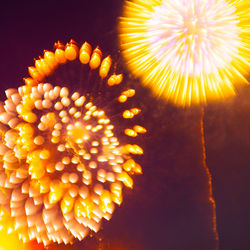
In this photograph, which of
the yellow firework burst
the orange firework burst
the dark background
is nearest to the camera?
the yellow firework burst

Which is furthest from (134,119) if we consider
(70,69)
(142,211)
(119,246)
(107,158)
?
(119,246)

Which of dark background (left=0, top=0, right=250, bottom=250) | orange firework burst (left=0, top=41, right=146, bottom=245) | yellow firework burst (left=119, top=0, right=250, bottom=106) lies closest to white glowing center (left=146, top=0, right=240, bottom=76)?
yellow firework burst (left=119, top=0, right=250, bottom=106)

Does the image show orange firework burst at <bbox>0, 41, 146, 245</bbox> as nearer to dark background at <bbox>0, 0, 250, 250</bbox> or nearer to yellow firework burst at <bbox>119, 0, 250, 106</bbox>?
dark background at <bbox>0, 0, 250, 250</bbox>

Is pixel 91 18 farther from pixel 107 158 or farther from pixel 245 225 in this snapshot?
pixel 245 225

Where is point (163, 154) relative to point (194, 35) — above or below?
below

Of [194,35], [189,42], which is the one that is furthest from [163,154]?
[194,35]

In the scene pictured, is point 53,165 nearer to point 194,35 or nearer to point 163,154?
point 163,154

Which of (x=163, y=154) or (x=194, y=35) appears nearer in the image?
(x=194, y=35)

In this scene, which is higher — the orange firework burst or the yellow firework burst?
the yellow firework burst
